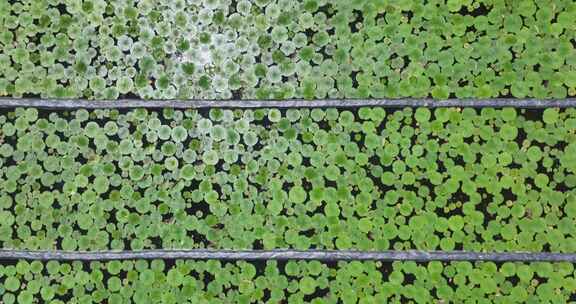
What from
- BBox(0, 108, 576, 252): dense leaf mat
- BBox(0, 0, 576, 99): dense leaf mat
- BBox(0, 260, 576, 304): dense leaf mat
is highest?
BBox(0, 0, 576, 99): dense leaf mat

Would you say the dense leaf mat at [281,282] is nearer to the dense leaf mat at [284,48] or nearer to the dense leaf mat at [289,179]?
the dense leaf mat at [289,179]

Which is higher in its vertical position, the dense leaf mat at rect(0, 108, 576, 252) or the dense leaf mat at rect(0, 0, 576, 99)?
the dense leaf mat at rect(0, 0, 576, 99)

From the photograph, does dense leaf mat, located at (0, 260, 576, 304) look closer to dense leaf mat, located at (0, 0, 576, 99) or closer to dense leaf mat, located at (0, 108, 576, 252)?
dense leaf mat, located at (0, 108, 576, 252)

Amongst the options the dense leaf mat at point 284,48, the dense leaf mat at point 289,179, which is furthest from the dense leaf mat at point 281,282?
the dense leaf mat at point 284,48

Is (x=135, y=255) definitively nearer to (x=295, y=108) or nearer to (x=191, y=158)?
(x=191, y=158)

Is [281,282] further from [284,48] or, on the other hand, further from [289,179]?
[284,48]

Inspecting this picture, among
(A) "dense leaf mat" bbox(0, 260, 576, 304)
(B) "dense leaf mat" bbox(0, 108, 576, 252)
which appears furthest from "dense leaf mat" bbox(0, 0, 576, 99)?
(A) "dense leaf mat" bbox(0, 260, 576, 304)
